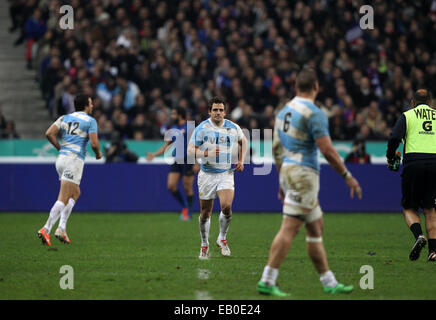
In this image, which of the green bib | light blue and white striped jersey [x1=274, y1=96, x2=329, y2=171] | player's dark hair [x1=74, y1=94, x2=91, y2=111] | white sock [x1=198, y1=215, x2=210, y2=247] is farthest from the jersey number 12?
light blue and white striped jersey [x1=274, y1=96, x2=329, y2=171]

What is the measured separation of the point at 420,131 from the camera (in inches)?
416

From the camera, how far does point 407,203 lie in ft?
35.4

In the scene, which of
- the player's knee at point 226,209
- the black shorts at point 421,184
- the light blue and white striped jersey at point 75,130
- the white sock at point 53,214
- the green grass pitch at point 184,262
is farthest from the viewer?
the light blue and white striped jersey at point 75,130

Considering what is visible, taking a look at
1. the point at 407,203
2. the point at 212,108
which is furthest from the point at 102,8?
the point at 407,203

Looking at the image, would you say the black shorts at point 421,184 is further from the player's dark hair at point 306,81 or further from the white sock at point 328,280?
the player's dark hair at point 306,81

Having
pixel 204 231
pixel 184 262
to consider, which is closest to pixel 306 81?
pixel 184 262

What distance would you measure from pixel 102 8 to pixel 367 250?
51.4 ft

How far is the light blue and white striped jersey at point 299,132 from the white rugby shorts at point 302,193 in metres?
0.08

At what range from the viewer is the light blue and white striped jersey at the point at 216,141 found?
36.4 ft

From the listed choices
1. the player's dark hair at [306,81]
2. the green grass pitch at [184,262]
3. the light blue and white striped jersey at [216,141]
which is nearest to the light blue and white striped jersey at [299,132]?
the player's dark hair at [306,81]

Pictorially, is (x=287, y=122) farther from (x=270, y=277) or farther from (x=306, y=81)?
(x=270, y=277)

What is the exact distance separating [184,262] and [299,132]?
3.50m

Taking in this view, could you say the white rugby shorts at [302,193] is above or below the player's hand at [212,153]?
below

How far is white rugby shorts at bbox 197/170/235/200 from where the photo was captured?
11102 mm
